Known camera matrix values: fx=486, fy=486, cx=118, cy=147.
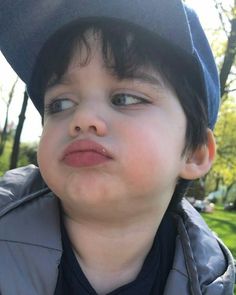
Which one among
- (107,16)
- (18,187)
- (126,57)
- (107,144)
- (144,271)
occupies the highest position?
(107,16)

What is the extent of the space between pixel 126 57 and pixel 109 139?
29cm

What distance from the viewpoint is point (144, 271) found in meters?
1.74

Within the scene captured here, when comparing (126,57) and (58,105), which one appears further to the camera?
(58,105)

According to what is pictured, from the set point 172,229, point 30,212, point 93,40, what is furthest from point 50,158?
point 172,229

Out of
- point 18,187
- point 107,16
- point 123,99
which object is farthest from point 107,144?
point 18,187

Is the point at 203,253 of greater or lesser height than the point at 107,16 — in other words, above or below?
below

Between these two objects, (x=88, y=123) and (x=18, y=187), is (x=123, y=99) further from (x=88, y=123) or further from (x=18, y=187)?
(x=18, y=187)

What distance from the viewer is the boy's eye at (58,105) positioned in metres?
1.61

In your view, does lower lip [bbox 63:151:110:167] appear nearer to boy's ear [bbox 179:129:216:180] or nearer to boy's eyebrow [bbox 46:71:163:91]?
boy's eyebrow [bbox 46:71:163:91]

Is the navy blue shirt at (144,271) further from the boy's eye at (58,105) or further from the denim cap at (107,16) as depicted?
the denim cap at (107,16)

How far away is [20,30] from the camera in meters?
1.67

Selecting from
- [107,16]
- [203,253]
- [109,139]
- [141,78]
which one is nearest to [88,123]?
[109,139]

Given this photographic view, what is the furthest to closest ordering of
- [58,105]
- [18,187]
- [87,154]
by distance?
[18,187]
[58,105]
[87,154]

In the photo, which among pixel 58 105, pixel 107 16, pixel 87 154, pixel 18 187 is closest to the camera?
pixel 87 154
